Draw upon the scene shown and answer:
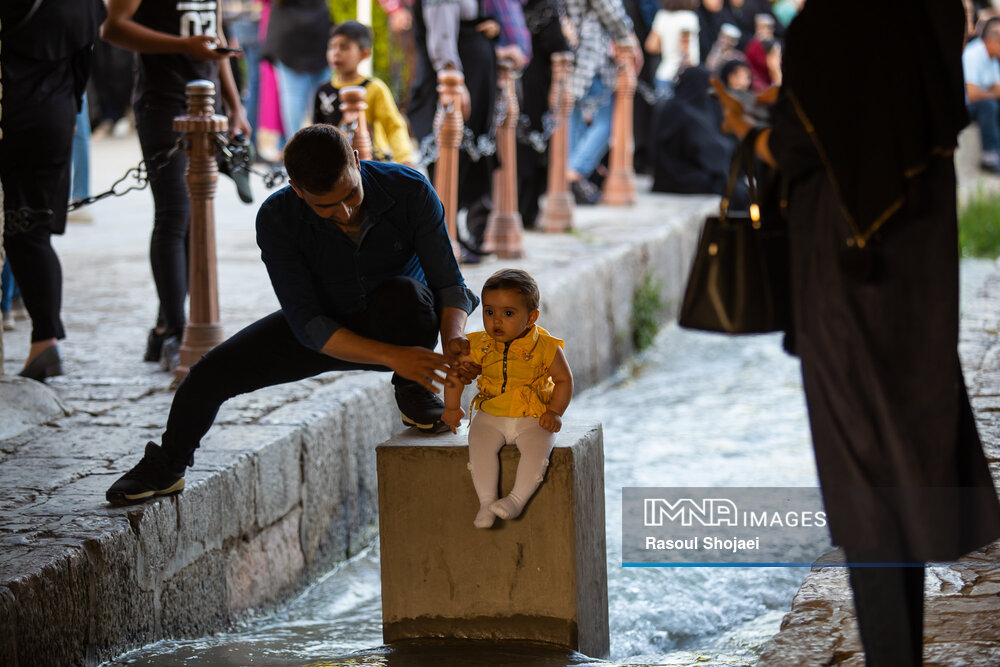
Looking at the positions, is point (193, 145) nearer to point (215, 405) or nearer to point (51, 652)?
point (215, 405)

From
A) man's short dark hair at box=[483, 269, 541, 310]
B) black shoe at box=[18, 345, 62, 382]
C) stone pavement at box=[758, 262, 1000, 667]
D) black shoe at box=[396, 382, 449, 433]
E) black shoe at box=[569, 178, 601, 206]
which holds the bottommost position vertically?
stone pavement at box=[758, 262, 1000, 667]

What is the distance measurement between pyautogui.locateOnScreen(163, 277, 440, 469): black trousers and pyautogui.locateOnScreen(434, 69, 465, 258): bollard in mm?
3199

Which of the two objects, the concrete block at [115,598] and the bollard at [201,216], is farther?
the bollard at [201,216]

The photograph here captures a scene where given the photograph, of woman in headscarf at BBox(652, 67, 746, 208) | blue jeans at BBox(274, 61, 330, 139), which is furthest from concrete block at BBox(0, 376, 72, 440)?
woman in headscarf at BBox(652, 67, 746, 208)

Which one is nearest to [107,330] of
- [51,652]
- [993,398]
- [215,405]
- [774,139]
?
[215,405]

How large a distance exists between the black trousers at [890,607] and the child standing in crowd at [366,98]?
407 centimetres

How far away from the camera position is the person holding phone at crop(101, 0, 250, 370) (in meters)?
5.01

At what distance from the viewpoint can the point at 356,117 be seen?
5.80 meters

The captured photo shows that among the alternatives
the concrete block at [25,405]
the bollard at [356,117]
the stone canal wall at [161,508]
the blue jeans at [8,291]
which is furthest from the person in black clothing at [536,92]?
the concrete block at [25,405]

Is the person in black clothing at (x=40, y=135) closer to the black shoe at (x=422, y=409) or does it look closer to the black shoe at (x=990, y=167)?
the black shoe at (x=422, y=409)

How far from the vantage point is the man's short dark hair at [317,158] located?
117 inches

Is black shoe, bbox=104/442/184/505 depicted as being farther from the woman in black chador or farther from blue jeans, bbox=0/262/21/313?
blue jeans, bbox=0/262/21/313

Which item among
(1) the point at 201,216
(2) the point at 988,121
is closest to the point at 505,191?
(1) the point at 201,216

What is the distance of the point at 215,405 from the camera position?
3424 millimetres
